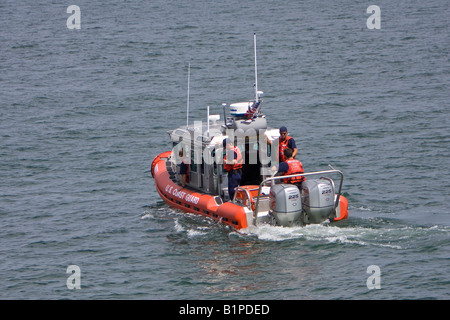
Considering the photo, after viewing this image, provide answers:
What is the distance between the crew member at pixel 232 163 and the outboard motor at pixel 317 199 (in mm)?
1592

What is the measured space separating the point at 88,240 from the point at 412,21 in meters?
34.9

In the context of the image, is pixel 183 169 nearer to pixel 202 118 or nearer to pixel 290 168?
pixel 290 168

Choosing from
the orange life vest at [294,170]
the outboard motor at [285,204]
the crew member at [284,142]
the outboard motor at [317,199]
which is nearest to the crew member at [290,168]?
the orange life vest at [294,170]

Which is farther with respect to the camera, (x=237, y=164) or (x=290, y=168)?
(x=237, y=164)

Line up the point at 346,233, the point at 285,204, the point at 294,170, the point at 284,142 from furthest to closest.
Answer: the point at 284,142 → the point at 294,170 → the point at 346,233 → the point at 285,204

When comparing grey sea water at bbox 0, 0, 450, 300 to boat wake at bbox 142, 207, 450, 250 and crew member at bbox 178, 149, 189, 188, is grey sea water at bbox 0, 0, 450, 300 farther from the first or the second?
crew member at bbox 178, 149, 189, 188

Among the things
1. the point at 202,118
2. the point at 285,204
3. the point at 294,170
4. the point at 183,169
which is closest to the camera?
the point at 285,204

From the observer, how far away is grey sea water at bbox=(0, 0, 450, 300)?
49.2 ft

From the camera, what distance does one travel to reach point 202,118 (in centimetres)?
2889

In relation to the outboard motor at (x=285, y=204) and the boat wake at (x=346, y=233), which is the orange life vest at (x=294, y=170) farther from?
the boat wake at (x=346, y=233)

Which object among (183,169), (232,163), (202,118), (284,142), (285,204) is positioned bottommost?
(285,204)

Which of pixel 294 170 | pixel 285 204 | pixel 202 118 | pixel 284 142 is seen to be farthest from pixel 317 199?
pixel 202 118

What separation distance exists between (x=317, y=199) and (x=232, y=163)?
2.10 m

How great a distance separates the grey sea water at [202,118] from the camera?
15.0 m
